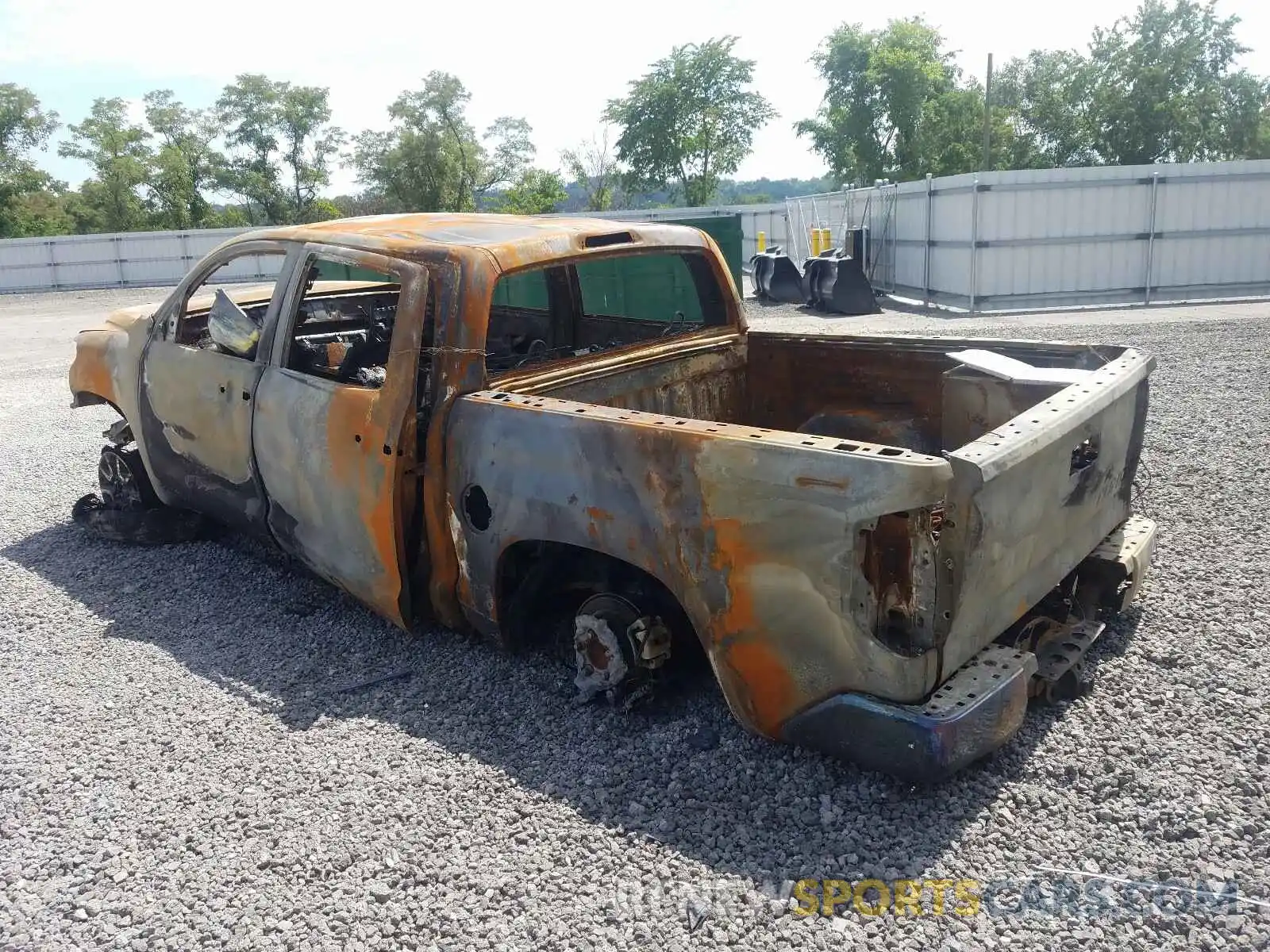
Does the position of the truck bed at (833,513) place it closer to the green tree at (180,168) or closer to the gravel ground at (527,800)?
the gravel ground at (527,800)

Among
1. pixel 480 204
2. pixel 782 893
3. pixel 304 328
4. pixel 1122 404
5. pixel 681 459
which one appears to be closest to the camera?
pixel 782 893

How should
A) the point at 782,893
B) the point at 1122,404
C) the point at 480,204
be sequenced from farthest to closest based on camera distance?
1. the point at 480,204
2. the point at 1122,404
3. the point at 782,893

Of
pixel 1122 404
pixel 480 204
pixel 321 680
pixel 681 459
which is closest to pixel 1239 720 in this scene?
pixel 1122 404

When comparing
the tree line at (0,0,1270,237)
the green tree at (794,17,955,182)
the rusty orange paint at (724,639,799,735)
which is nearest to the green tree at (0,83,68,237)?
the tree line at (0,0,1270,237)

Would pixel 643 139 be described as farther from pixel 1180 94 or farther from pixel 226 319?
pixel 226 319

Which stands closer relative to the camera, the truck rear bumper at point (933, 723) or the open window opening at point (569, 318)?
the truck rear bumper at point (933, 723)

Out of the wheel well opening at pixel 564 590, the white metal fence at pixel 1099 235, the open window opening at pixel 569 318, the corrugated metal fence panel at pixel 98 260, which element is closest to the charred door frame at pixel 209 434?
the open window opening at pixel 569 318

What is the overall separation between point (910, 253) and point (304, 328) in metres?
14.1

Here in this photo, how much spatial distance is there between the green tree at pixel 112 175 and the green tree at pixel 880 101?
117 feet

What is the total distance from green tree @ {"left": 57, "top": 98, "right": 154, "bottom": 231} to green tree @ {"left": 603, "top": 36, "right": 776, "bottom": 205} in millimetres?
24814

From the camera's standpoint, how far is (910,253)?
17359mm

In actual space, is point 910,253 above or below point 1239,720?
above

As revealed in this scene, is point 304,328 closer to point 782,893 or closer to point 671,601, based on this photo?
point 671,601

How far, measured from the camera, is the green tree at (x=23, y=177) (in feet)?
154
